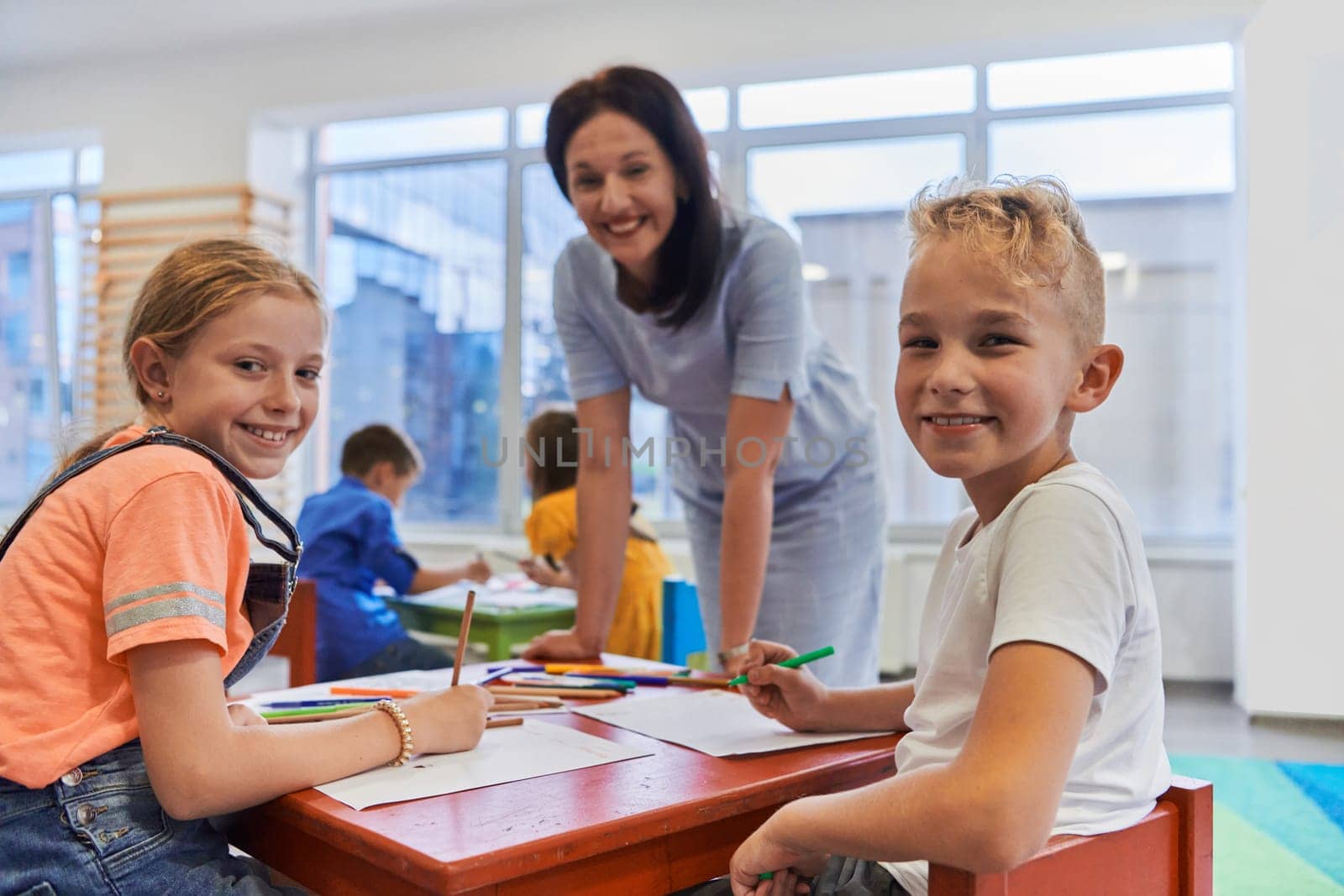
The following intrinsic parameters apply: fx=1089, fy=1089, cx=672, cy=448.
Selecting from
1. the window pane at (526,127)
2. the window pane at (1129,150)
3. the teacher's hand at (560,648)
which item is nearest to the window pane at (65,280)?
the window pane at (526,127)

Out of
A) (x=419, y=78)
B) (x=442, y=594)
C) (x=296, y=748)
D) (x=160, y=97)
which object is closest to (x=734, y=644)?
(x=296, y=748)

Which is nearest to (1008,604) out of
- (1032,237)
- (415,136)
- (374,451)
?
(1032,237)

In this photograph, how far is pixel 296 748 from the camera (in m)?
0.94

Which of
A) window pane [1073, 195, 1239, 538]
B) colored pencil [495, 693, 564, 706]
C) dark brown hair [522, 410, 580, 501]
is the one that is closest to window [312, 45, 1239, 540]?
window pane [1073, 195, 1239, 538]

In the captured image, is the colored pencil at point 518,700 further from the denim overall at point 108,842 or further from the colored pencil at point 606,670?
the denim overall at point 108,842

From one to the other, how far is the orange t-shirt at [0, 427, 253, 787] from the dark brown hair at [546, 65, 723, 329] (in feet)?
2.85

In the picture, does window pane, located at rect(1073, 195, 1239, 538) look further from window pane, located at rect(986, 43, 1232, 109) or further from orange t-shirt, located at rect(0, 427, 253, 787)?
orange t-shirt, located at rect(0, 427, 253, 787)

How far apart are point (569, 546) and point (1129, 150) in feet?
10.9

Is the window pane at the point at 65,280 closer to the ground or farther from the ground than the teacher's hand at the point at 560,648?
farther from the ground

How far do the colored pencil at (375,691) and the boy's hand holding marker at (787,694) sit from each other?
0.41 meters

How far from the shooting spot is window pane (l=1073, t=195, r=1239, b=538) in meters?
4.80

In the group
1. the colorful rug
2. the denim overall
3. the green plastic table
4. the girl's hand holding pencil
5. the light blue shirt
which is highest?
the light blue shirt

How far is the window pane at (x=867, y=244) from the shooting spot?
5.11 metres

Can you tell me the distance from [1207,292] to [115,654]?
491cm
